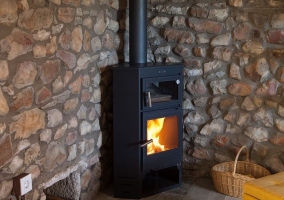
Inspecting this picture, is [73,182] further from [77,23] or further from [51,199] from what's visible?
[77,23]

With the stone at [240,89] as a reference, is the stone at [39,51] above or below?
above

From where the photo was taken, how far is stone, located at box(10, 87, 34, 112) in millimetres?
2450

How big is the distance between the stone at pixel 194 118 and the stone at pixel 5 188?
1777 millimetres

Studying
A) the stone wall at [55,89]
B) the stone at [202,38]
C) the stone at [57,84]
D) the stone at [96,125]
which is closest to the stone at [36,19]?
the stone wall at [55,89]

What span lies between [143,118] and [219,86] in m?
0.78

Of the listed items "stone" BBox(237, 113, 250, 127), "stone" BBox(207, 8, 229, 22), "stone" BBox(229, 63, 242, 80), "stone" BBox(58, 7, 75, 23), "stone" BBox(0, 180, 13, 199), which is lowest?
"stone" BBox(0, 180, 13, 199)

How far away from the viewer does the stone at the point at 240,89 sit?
3.57 meters

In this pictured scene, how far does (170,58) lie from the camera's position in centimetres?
376

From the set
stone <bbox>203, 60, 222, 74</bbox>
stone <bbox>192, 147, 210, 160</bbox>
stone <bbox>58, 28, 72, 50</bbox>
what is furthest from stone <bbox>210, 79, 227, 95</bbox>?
stone <bbox>58, 28, 72, 50</bbox>

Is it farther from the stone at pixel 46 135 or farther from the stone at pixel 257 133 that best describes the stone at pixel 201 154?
the stone at pixel 46 135

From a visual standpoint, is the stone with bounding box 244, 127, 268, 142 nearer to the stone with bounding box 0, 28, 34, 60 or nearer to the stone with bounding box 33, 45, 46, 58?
the stone with bounding box 33, 45, 46, 58

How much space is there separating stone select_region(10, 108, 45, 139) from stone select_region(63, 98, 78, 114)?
10.1 inches

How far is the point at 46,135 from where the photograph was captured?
9.10 ft

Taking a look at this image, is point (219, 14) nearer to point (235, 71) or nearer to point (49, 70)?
point (235, 71)
